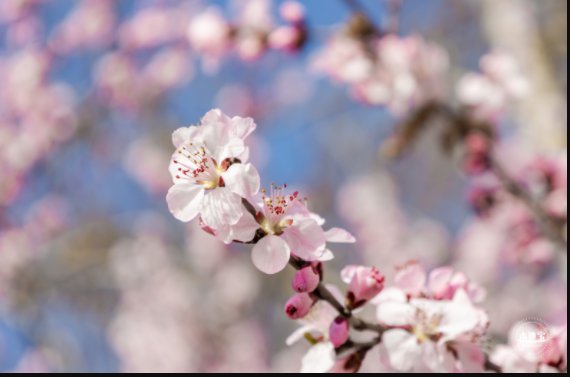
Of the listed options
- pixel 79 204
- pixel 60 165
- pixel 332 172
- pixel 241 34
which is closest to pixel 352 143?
pixel 332 172

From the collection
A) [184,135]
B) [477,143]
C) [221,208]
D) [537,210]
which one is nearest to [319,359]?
[221,208]

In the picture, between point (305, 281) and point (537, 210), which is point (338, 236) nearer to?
point (305, 281)

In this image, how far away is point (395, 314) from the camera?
937 millimetres

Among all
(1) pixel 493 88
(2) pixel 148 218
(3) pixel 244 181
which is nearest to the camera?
(3) pixel 244 181

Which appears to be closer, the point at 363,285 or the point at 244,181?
the point at 244,181

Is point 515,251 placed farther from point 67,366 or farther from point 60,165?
point 60,165

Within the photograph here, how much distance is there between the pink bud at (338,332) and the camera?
917 millimetres

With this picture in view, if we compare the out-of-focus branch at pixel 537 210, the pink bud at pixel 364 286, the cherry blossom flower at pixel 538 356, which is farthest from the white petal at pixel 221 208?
the out-of-focus branch at pixel 537 210

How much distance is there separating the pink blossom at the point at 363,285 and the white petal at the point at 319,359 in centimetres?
8

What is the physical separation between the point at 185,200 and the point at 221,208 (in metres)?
0.06

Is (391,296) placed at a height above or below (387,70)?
below

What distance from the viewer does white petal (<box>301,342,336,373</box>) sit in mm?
922

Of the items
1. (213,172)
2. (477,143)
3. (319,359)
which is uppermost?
(477,143)

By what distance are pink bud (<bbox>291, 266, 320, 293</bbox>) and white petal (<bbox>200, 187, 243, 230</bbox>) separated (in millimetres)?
130
